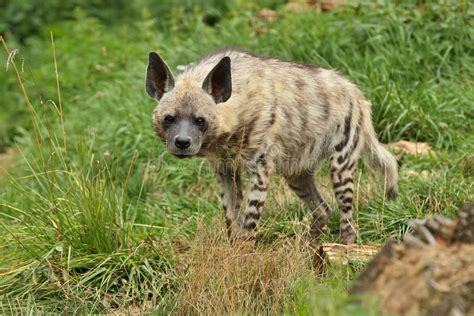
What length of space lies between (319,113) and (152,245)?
1.60m

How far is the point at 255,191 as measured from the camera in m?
6.86

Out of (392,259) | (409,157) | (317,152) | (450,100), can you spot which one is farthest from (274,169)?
(392,259)

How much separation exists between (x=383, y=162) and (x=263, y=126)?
43.0 inches

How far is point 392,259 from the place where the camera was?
3787 millimetres

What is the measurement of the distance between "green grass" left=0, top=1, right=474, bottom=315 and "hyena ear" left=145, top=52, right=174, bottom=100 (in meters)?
0.52

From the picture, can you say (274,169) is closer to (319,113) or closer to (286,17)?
(319,113)

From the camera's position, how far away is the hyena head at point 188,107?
6.45 metres

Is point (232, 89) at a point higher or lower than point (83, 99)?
higher

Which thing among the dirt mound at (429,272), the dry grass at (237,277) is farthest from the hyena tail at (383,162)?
the dirt mound at (429,272)

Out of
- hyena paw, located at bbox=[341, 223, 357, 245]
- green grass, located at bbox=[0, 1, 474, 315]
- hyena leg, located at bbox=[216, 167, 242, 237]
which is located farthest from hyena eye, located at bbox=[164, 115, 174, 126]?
hyena paw, located at bbox=[341, 223, 357, 245]

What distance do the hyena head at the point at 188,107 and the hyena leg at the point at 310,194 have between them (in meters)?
1.09

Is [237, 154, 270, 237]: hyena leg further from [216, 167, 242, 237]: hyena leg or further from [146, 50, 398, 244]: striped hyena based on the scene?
[216, 167, 242, 237]: hyena leg

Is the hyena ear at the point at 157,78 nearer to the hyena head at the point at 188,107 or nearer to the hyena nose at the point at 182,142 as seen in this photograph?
the hyena head at the point at 188,107

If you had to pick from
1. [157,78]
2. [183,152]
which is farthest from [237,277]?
[157,78]
